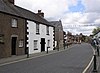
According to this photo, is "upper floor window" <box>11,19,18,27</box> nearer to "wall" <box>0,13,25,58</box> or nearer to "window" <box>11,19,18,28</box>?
"window" <box>11,19,18,28</box>

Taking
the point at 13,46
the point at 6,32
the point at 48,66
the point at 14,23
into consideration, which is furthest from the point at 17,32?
the point at 48,66

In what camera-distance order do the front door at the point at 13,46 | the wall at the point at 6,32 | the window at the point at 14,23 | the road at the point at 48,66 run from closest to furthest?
the road at the point at 48,66 → the wall at the point at 6,32 → the window at the point at 14,23 → the front door at the point at 13,46

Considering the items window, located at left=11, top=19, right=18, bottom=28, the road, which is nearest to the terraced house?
window, located at left=11, top=19, right=18, bottom=28

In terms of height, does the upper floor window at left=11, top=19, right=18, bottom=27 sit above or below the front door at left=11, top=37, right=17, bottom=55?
above

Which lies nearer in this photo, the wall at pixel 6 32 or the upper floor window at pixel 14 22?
the wall at pixel 6 32

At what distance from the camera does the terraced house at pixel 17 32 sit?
86.2 feet

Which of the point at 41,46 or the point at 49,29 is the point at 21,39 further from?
the point at 49,29

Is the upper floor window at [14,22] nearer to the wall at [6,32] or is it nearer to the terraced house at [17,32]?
the terraced house at [17,32]

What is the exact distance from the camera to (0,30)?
25.5m

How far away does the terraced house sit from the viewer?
26.3 m

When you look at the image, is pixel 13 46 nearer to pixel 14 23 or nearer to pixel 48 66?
pixel 14 23

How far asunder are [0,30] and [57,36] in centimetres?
4729

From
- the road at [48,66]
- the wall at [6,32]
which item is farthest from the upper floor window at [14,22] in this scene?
the road at [48,66]

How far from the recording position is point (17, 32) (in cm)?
2955
